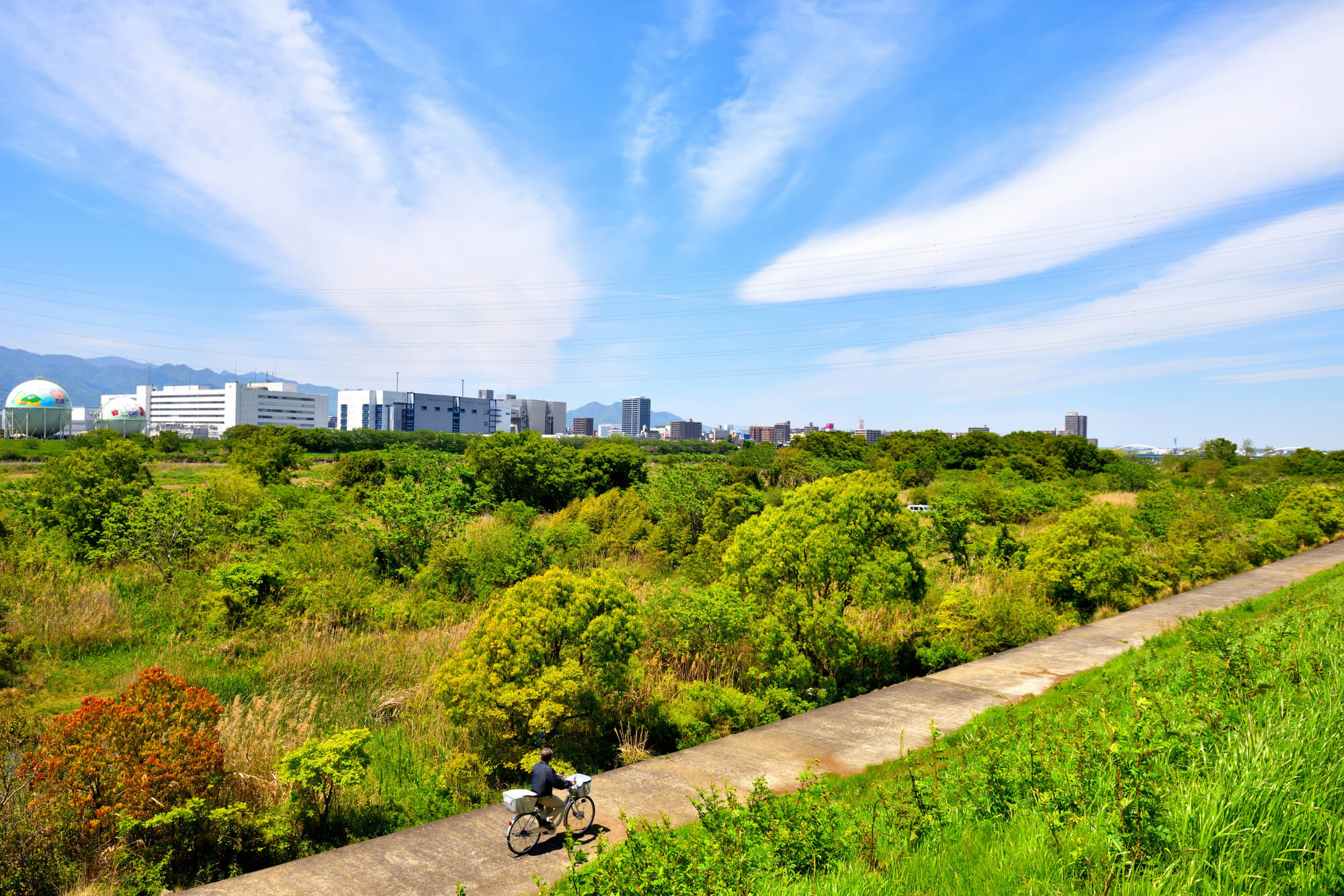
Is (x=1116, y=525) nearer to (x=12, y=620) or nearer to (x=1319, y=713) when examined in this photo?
(x=1319, y=713)

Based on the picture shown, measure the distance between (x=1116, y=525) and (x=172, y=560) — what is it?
19.7m

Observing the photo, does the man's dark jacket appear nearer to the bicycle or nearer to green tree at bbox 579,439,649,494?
the bicycle

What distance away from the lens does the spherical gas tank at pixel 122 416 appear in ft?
360

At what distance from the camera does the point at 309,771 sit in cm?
595

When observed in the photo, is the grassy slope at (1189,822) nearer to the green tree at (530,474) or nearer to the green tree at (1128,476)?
the green tree at (530,474)

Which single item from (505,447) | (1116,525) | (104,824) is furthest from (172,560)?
(1116,525)

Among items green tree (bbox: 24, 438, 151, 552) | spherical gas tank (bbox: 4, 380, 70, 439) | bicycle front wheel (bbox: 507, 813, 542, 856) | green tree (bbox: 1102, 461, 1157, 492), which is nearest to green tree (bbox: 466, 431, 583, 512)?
green tree (bbox: 24, 438, 151, 552)

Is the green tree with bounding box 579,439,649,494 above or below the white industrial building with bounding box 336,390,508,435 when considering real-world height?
below

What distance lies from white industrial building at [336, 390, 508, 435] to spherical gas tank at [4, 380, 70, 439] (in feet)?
209

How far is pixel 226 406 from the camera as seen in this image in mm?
152875

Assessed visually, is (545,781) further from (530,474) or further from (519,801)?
(530,474)

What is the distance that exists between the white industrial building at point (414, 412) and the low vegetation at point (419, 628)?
472ft

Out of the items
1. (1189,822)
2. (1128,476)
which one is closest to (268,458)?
(1189,822)

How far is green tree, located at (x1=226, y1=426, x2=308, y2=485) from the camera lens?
27172mm
